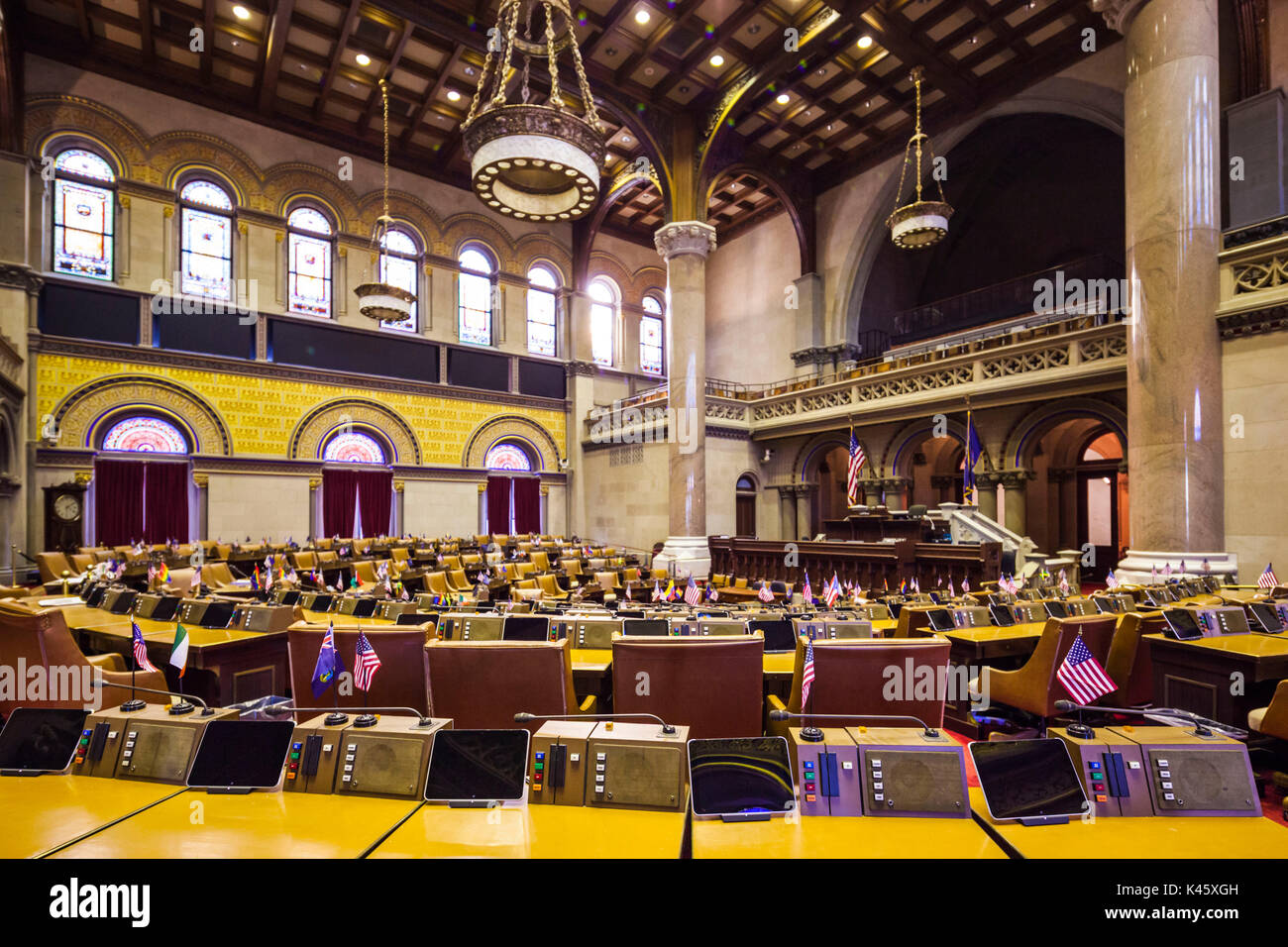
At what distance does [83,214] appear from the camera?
612 inches

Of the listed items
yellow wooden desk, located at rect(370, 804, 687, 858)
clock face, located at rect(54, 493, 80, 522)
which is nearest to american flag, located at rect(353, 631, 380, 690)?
yellow wooden desk, located at rect(370, 804, 687, 858)

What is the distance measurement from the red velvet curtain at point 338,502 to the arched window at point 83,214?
7124 millimetres

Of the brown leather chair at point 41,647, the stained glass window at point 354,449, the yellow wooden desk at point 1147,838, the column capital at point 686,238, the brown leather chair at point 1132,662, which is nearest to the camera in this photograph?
the yellow wooden desk at point 1147,838

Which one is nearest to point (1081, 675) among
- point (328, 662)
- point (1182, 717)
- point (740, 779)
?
point (1182, 717)

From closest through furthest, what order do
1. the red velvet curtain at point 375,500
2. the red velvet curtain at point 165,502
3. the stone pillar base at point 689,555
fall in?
the stone pillar base at point 689,555
the red velvet curtain at point 165,502
the red velvet curtain at point 375,500

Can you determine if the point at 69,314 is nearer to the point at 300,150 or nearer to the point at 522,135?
the point at 300,150

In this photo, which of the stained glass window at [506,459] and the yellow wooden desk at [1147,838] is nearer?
the yellow wooden desk at [1147,838]

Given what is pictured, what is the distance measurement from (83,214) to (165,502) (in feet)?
23.9

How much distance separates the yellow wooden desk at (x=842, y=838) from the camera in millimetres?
1963

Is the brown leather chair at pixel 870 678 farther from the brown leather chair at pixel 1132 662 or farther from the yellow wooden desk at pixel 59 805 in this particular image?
the yellow wooden desk at pixel 59 805

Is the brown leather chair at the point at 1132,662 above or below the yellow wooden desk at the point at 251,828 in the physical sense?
below

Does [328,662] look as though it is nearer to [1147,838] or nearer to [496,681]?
[496,681]

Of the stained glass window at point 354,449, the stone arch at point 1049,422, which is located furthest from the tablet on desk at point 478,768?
the stained glass window at point 354,449
